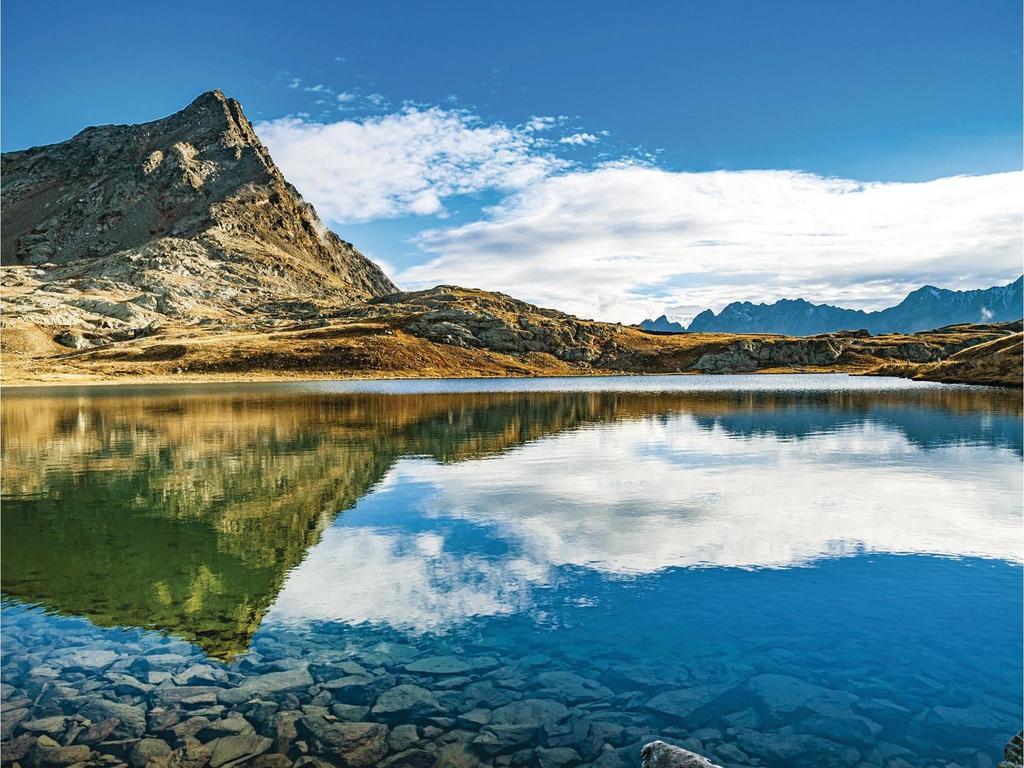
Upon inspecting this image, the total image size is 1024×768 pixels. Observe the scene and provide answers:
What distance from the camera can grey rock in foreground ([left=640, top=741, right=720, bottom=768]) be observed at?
402 inches

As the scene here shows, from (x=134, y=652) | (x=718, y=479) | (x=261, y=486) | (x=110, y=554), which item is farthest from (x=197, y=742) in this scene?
(x=718, y=479)

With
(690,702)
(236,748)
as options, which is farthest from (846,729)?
(236,748)

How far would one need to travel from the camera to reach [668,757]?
1048 centimetres

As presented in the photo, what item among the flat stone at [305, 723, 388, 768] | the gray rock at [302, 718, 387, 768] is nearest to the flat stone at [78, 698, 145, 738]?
the gray rock at [302, 718, 387, 768]

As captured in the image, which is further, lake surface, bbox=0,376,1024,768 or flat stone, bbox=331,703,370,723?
flat stone, bbox=331,703,370,723

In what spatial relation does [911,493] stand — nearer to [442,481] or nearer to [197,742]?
[442,481]

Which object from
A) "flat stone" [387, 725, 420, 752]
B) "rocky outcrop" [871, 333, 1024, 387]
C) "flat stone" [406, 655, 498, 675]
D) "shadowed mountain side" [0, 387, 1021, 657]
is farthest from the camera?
"rocky outcrop" [871, 333, 1024, 387]

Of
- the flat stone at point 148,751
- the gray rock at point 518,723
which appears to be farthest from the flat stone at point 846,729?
the flat stone at point 148,751

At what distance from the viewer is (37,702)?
522 inches

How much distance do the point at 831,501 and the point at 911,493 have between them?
15.4 ft

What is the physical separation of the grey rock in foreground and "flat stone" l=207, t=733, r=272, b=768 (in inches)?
249

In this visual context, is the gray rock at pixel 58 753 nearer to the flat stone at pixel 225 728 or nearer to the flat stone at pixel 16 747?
the flat stone at pixel 16 747

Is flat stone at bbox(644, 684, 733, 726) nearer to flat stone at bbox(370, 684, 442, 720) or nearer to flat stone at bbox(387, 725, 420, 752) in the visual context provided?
flat stone at bbox(370, 684, 442, 720)

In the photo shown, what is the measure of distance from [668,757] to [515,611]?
7695mm
